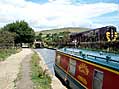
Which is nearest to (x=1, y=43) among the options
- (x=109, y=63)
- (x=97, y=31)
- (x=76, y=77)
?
(x=97, y=31)

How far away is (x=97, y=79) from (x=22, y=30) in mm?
94455

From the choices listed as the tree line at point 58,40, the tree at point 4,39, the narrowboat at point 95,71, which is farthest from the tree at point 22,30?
the narrowboat at point 95,71

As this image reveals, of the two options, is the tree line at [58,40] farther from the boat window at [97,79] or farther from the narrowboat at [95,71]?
the boat window at [97,79]

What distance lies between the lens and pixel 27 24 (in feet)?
354

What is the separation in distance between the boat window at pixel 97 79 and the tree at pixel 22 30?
9116cm

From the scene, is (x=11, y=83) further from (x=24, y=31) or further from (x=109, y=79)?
(x=24, y=31)

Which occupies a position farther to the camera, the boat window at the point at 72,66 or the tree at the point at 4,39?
the tree at the point at 4,39

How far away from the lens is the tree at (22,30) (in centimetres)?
10112

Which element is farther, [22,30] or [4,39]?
[22,30]

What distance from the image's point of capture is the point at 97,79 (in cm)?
878

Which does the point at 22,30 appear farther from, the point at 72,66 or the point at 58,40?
the point at 72,66

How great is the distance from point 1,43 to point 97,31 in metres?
26.0

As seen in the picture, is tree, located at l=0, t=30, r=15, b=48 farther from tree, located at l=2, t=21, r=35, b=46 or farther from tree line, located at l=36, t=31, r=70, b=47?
tree, located at l=2, t=21, r=35, b=46

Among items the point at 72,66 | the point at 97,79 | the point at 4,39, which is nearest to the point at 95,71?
the point at 97,79
